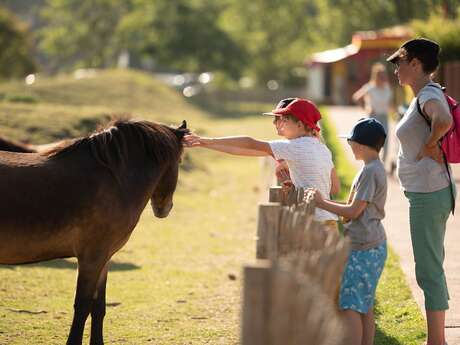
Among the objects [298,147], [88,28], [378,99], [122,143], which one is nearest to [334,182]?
[298,147]

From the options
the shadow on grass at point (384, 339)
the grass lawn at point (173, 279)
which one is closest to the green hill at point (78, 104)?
the grass lawn at point (173, 279)

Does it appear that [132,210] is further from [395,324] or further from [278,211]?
[395,324]

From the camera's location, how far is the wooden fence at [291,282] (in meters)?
3.89

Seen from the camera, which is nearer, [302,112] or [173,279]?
[302,112]

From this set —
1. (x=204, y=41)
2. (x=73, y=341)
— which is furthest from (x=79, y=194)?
(x=204, y=41)

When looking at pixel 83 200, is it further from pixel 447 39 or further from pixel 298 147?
pixel 447 39

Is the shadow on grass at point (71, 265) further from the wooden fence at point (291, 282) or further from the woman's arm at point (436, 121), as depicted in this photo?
the wooden fence at point (291, 282)

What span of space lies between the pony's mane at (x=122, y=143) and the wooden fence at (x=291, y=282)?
167 cm

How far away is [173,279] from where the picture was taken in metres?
10.7

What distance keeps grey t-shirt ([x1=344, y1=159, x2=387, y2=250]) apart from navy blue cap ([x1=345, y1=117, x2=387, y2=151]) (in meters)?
0.13

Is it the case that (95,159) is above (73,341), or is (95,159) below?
above

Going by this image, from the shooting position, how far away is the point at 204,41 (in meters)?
66.2

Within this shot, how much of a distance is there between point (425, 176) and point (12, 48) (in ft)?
170

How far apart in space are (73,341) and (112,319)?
5.74 feet
